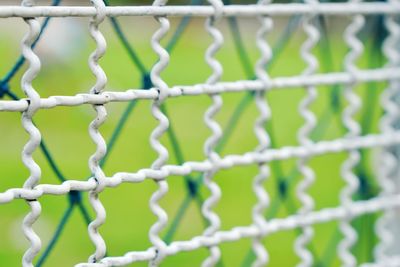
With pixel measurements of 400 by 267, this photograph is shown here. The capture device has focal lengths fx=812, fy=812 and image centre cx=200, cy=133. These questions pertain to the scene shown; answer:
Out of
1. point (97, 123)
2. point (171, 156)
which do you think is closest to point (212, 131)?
point (97, 123)

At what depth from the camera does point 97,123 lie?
81 cm

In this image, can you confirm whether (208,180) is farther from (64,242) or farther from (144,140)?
(144,140)

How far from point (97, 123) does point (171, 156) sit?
179 centimetres

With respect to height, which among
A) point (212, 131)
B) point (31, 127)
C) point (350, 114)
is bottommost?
point (31, 127)

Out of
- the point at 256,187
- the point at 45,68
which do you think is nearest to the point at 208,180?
the point at 256,187

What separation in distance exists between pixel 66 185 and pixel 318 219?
42 centimetres

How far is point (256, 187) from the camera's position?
1035mm

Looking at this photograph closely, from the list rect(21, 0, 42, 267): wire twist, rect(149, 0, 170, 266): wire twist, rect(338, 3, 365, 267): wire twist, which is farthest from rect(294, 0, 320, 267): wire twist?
rect(21, 0, 42, 267): wire twist

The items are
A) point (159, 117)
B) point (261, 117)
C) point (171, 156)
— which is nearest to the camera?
point (159, 117)

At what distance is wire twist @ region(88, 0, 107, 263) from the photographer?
0.80 meters

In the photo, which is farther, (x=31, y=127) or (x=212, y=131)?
(x=212, y=131)

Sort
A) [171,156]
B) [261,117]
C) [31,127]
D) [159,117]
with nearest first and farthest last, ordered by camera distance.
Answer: [31,127] < [159,117] < [261,117] < [171,156]

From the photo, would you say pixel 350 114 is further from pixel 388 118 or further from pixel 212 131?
pixel 212 131

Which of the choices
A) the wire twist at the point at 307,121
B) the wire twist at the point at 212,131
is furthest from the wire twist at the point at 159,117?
the wire twist at the point at 307,121
